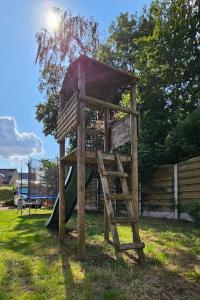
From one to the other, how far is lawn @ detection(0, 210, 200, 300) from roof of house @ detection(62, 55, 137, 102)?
313cm

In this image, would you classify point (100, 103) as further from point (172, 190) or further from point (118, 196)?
point (172, 190)

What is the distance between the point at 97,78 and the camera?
6.91 m

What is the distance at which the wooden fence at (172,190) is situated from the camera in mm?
10461

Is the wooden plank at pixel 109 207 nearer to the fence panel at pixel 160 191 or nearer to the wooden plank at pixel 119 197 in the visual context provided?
the wooden plank at pixel 119 197

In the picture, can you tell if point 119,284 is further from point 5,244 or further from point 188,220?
point 188,220

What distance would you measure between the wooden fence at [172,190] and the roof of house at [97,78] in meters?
4.11

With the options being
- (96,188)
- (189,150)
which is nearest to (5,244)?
(189,150)

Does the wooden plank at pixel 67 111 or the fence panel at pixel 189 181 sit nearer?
the wooden plank at pixel 67 111

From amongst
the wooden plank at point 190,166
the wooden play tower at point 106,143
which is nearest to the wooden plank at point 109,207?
the wooden play tower at point 106,143

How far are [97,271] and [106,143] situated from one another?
3163mm

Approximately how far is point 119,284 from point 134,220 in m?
1.49

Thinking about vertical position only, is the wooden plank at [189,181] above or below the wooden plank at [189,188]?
above

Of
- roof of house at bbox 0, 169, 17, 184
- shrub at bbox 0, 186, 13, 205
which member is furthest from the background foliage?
roof of house at bbox 0, 169, 17, 184

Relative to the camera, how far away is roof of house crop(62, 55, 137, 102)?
6133mm
